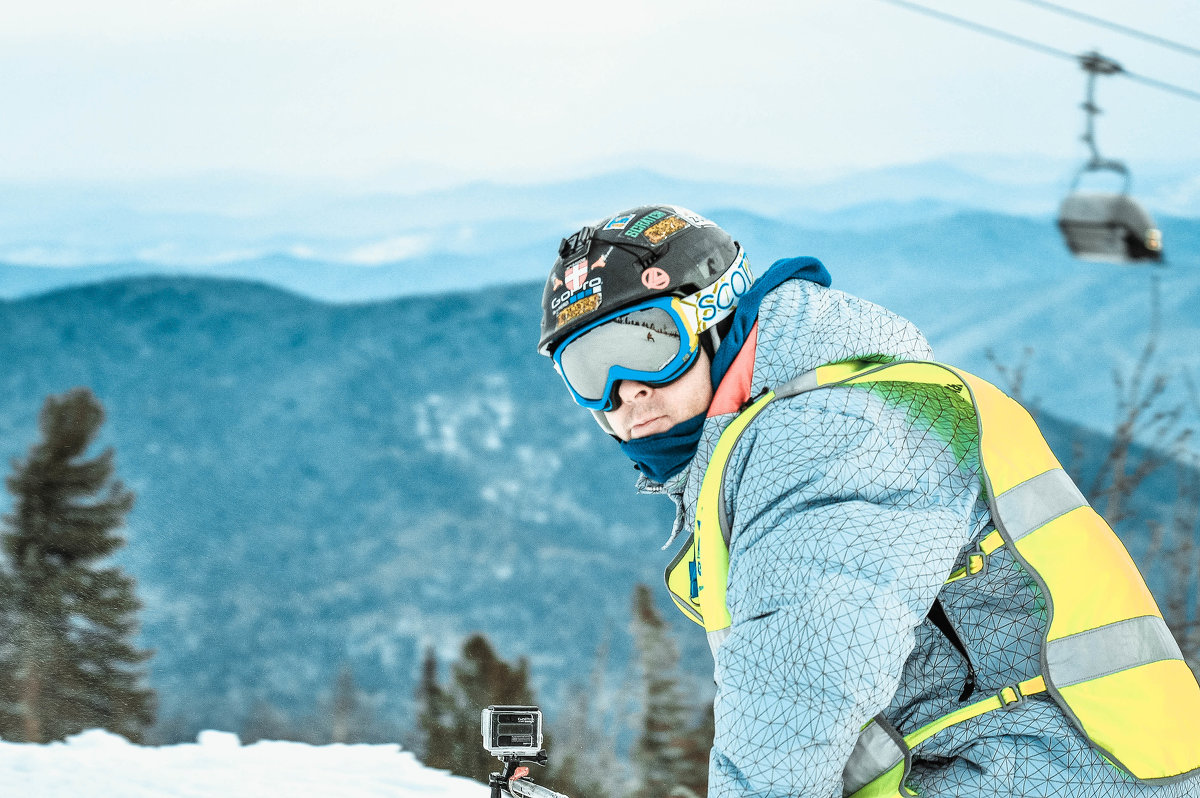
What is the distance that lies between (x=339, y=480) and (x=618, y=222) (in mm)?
29511

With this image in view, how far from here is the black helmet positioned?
136 cm

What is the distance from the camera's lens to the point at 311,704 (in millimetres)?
26656

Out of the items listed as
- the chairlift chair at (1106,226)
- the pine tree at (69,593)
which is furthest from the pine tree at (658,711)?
the pine tree at (69,593)

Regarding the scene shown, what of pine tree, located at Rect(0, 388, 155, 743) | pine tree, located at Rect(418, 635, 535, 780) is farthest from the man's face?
pine tree, located at Rect(0, 388, 155, 743)

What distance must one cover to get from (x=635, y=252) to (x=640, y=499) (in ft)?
88.3

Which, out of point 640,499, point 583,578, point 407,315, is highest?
point 407,315

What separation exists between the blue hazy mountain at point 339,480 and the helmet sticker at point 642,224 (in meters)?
22.8

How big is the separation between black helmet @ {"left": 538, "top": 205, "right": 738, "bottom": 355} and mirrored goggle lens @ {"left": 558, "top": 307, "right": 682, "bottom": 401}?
2 centimetres

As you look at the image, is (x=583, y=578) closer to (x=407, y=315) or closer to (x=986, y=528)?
(x=407, y=315)

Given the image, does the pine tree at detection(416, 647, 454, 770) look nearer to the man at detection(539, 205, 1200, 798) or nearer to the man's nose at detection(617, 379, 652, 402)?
the man's nose at detection(617, 379, 652, 402)

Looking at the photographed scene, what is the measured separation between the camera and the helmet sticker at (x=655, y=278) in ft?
4.47

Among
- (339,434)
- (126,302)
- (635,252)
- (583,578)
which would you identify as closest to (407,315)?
(339,434)

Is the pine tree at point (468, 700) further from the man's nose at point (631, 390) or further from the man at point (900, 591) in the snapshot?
the man at point (900, 591)

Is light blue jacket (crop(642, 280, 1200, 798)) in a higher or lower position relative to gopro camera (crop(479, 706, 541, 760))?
higher
